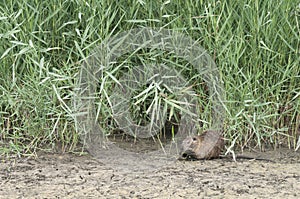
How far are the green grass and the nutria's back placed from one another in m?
0.07

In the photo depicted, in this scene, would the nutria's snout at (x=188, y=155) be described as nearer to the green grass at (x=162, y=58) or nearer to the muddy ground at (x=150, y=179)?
the muddy ground at (x=150, y=179)

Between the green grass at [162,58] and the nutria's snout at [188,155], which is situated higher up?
the green grass at [162,58]

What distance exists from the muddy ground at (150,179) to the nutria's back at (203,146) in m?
0.03

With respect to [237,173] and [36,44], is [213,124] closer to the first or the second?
[237,173]

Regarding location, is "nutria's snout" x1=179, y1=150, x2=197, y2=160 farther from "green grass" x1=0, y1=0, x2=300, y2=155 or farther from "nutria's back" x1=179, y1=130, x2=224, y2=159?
"green grass" x1=0, y1=0, x2=300, y2=155

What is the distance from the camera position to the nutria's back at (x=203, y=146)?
213cm

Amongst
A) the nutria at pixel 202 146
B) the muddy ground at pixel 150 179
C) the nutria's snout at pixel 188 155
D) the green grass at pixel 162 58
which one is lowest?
the muddy ground at pixel 150 179

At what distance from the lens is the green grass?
2.15m

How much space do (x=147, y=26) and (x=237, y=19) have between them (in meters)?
0.35

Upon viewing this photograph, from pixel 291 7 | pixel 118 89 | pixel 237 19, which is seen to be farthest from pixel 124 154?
pixel 291 7

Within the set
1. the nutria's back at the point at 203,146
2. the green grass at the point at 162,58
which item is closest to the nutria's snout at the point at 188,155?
the nutria's back at the point at 203,146

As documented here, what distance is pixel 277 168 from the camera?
2.07m

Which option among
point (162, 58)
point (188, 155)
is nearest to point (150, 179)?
point (188, 155)

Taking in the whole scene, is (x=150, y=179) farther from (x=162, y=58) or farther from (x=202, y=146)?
(x=162, y=58)
